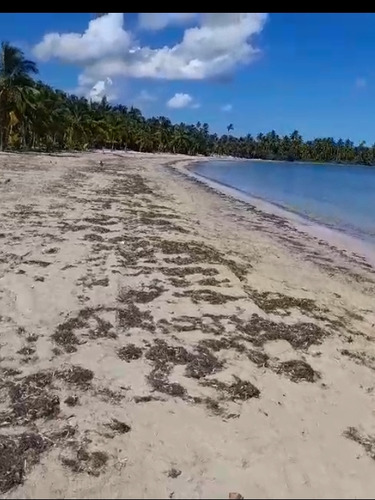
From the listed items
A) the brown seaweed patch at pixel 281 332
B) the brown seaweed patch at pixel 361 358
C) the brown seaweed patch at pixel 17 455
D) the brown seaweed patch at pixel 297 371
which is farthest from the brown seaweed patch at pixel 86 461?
the brown seaweed patch at pixel 361 358

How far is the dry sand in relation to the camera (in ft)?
10.5

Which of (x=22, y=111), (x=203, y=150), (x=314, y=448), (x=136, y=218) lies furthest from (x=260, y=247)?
(x=203, y=150)

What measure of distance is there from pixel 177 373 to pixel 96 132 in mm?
77343

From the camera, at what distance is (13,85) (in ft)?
150

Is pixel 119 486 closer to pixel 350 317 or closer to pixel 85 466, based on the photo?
pixel 85 466

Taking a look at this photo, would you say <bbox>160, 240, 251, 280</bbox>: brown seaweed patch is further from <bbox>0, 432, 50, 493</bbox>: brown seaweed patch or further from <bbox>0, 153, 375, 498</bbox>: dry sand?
<bbox>0, 432, 50, 493</bbox>: brown seaweed patch

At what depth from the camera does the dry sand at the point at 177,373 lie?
3213mm

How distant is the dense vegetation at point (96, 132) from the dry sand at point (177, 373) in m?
40.5

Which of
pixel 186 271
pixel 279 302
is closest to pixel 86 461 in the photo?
pixel 279 302

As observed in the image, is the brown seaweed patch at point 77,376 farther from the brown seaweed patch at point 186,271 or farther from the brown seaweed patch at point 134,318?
the brown seaweed patch at point 186,271

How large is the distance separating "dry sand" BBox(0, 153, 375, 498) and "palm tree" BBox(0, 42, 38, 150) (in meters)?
39.6

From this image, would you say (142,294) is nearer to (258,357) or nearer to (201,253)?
(258,357)

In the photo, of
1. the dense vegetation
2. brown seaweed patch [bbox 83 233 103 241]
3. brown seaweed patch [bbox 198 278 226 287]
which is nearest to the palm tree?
the dense vegetation

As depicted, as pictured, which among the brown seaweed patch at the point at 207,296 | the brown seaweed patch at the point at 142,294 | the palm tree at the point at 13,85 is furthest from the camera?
the palm tree at the point at 13,85
